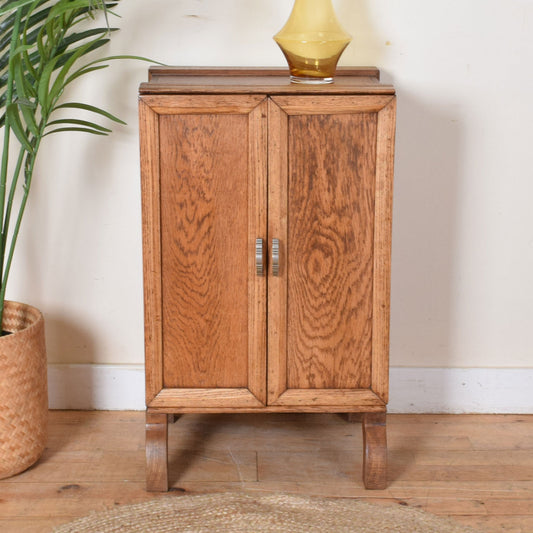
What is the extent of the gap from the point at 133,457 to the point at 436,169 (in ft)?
3.95

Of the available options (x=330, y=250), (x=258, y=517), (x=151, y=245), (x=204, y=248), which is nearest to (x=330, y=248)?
(x=330, y=250)

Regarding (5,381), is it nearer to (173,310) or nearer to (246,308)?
(173,310)

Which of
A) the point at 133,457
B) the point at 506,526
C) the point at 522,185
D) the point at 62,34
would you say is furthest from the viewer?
the point at 522,185

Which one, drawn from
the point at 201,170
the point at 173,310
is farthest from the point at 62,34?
the point at 173,310

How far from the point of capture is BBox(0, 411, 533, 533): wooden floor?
202cm

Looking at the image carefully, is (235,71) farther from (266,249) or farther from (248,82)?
(266,249)

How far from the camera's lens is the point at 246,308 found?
202 cm

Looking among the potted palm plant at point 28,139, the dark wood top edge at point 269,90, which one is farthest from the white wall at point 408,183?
the dark wood top edge at point 269,90

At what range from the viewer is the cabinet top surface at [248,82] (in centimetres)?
188

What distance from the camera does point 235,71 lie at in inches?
87.8

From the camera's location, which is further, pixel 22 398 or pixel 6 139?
pixel 22 398

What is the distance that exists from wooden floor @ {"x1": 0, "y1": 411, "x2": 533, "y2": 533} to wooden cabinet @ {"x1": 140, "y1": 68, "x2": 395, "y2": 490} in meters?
0.11

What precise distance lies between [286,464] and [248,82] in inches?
40.5

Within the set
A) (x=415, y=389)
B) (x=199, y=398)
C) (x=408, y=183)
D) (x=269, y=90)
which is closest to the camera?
(x=269, y=90)
